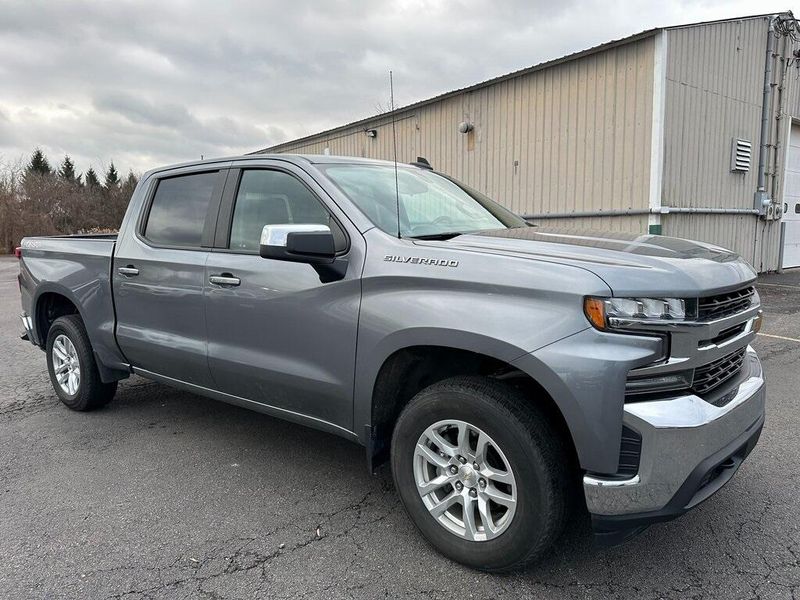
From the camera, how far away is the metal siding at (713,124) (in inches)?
397

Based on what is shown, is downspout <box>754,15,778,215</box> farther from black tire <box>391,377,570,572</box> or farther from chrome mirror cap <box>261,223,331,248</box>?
chrome mirror cap <box>261,223,331,248</box>

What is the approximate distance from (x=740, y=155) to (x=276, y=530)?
1202cm

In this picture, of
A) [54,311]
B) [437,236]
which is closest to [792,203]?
[437,236]

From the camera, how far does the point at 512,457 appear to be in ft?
7.64

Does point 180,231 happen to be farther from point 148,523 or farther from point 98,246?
point 148,523

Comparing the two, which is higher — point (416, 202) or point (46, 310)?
point (416, 202)

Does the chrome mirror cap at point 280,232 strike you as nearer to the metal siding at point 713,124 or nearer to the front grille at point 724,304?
the front grille at point 724,304

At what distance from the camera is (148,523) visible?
301 cm

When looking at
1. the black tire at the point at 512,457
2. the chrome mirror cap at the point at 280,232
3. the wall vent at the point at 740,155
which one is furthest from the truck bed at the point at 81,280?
the wall vent at the point at 740,155

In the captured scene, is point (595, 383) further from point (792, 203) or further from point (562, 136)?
point (792, 203)

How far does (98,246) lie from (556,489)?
3.71 metres

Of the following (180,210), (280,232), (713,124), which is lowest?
(280,232)

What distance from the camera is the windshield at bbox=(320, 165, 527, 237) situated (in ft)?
10.2

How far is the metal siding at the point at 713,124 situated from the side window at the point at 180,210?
8470 mm
